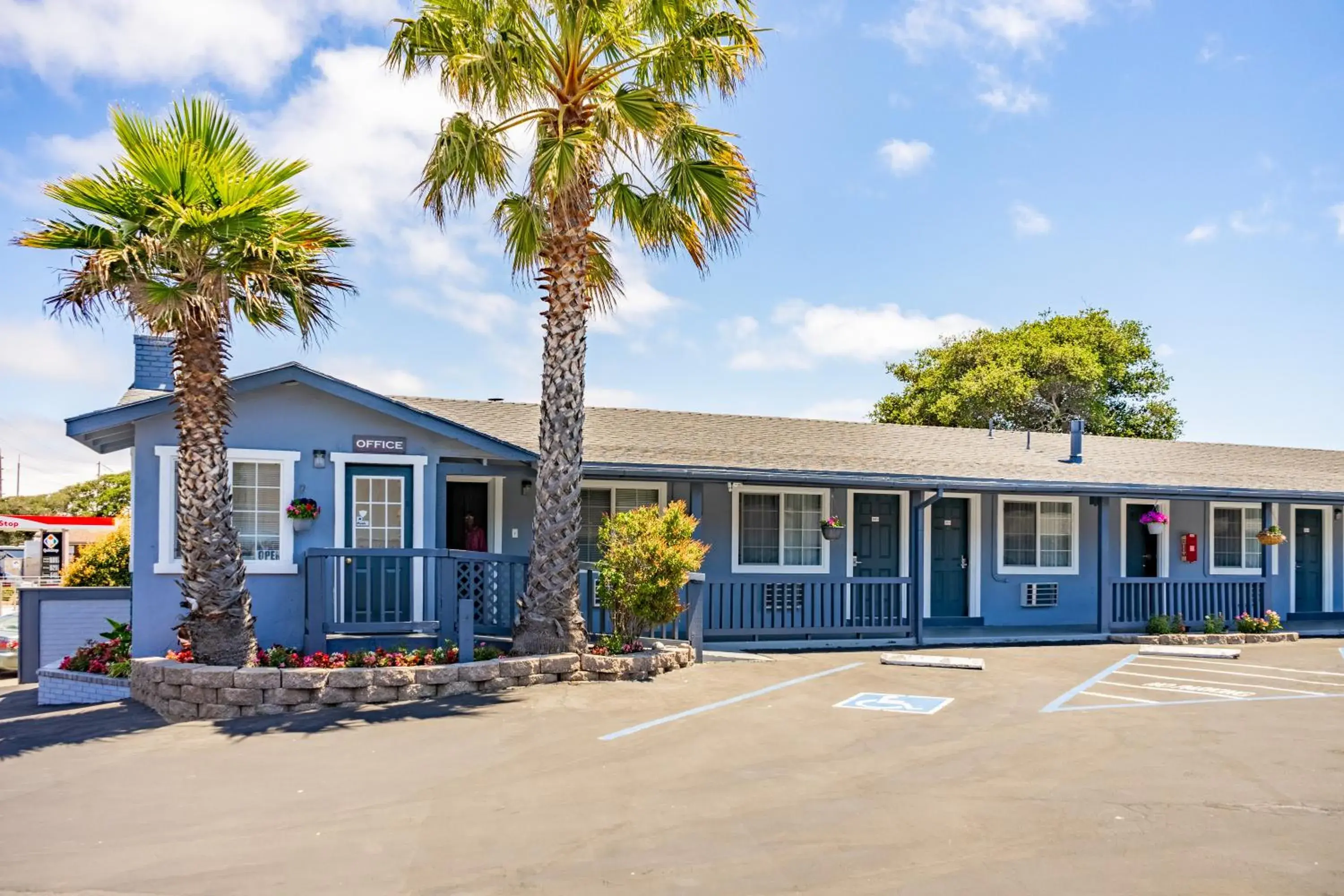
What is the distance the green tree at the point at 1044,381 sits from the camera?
34750 millimetres

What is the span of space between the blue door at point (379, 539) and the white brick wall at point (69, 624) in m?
3.78

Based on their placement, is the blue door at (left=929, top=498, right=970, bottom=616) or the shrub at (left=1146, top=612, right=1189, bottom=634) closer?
the shrub at (left=1146, top=612, right=1189, bottom=634)


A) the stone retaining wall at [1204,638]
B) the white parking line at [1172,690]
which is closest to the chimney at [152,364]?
the white parking line at [1172,690]

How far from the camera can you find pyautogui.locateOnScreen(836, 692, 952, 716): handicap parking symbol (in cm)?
969

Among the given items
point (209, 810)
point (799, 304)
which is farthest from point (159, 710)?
point (799, 304)

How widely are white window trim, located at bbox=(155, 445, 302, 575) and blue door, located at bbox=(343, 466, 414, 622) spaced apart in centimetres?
66

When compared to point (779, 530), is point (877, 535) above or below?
below

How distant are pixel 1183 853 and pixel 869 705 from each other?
15.5 feet

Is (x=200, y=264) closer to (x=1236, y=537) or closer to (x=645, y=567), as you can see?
(x=645, y=567)

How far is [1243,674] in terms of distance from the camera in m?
12.4

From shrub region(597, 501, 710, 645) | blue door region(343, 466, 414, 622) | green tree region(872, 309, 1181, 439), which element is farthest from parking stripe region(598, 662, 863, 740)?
green tree region(872, 309, 1181, 439)

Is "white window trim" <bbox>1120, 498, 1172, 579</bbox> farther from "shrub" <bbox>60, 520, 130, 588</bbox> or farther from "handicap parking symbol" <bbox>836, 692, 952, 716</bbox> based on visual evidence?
"shrub" <bbox>60, 520, 130, 588</bbox>

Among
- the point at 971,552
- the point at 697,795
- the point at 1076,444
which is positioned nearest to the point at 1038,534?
the point at 971,552

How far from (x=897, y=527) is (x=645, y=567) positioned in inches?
254
